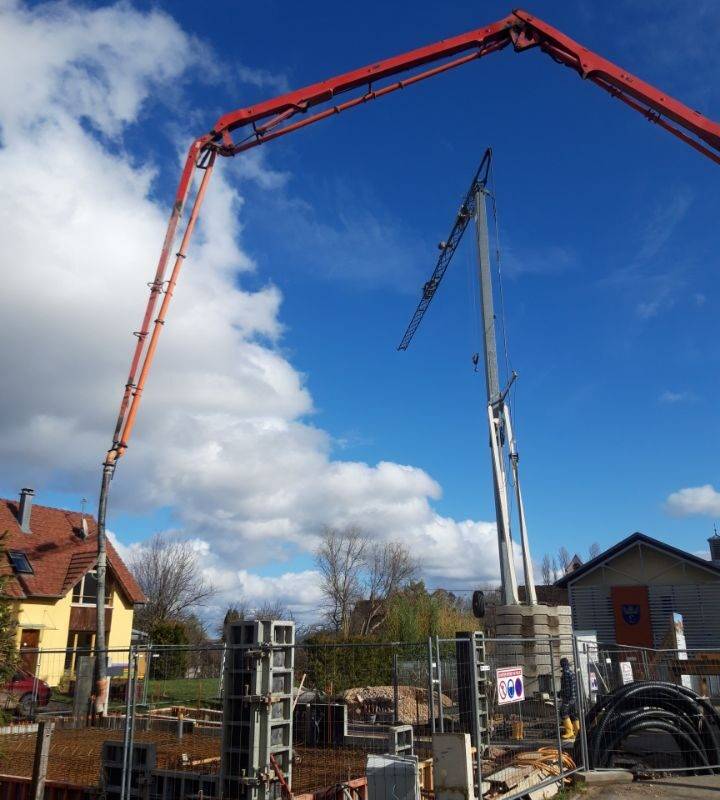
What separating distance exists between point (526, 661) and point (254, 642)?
1267 cm

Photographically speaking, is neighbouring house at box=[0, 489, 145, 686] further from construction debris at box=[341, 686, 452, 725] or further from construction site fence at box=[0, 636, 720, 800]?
construction debris at box=[341, 686, 452, 725]

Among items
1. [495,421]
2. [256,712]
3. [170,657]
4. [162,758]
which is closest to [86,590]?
[170,657]

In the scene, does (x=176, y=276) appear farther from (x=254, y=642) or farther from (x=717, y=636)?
(x=717, y=636)

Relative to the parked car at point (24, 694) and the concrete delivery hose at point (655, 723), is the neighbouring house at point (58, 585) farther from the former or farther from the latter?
the concrete delivery hose at point (655, 723)

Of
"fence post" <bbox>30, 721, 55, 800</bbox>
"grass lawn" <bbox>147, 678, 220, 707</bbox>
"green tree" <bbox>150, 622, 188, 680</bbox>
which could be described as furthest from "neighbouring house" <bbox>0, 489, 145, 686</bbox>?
"fence post" <bbox>30, 721, 55, 800</bbox>

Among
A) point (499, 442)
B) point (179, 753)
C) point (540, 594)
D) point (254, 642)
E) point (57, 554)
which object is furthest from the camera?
point (540, 594)

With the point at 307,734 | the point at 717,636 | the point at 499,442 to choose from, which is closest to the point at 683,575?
the point at 717,636

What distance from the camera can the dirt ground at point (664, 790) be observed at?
9.55 metres

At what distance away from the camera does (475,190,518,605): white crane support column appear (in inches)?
871

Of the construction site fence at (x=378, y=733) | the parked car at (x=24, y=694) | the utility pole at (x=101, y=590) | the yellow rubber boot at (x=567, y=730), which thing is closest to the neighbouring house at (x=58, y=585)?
the parked car at (x=24, y=694)

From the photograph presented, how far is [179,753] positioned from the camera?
12234mm

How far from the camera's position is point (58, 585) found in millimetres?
30719

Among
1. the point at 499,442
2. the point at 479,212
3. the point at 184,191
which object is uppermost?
the point at 479,212

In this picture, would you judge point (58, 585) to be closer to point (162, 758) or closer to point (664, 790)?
point (162, 758)
